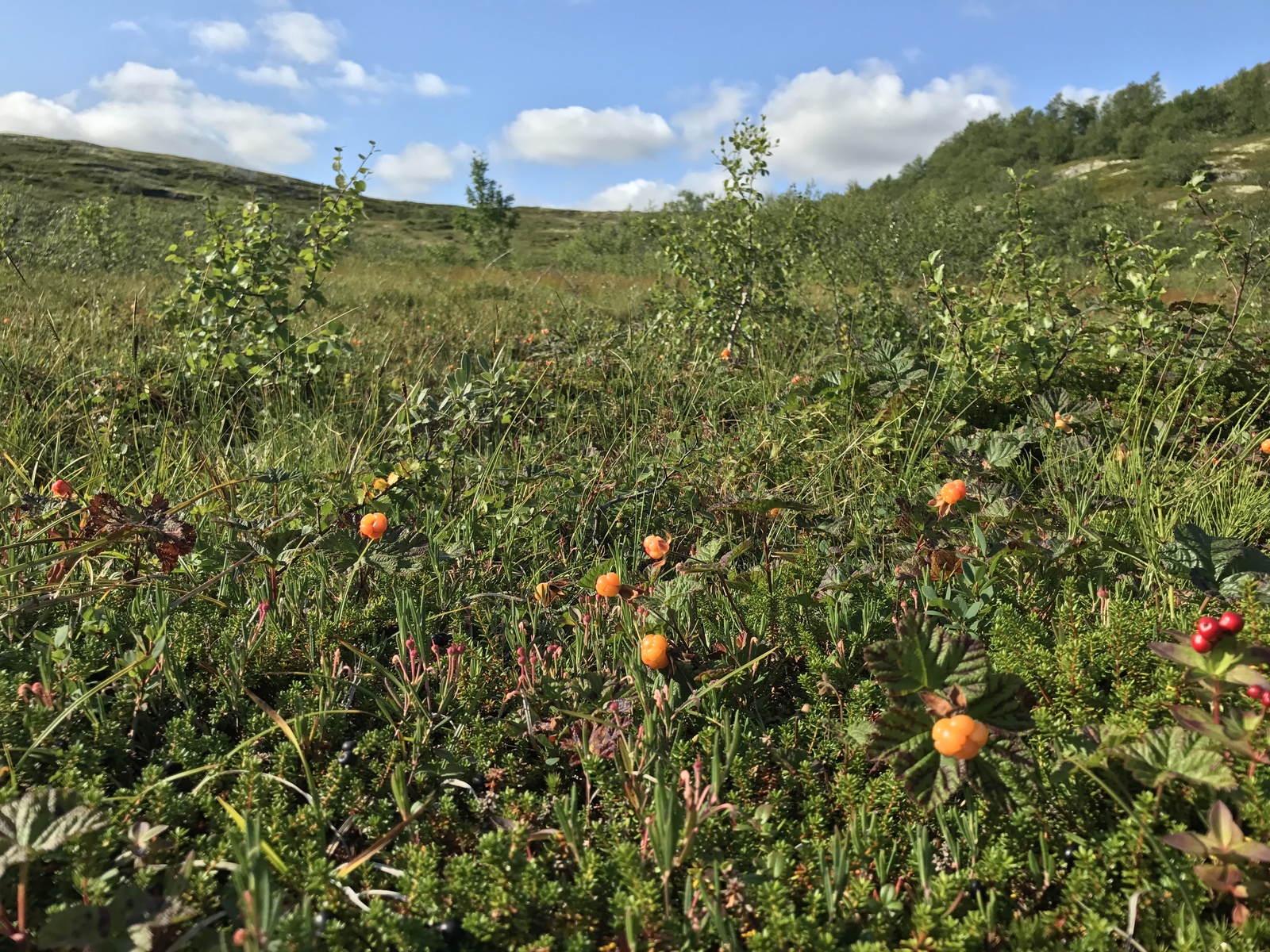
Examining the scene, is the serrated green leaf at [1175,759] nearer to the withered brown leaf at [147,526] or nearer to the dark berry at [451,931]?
the dark berry at [451,931]

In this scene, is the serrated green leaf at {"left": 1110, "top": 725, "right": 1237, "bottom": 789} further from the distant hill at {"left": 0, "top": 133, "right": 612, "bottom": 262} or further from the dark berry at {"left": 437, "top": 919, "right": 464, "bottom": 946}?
the distant hill at {"left": 0, "top": 133, "right": 612, "bottom": 262}

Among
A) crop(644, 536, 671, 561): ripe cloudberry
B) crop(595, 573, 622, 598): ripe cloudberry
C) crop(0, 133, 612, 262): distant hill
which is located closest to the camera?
crop(595, 573, 622, 598): ripe cloudberry

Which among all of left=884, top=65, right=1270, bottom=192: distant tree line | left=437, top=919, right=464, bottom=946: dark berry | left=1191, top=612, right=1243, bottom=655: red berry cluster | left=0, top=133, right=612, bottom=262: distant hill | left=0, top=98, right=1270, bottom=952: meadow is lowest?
left=437, top=919, right=464, bottom=946: dark berry

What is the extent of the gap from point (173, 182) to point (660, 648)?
66262 mm

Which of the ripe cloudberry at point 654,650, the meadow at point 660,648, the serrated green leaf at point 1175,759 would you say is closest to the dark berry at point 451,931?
the meadow at point 660,648

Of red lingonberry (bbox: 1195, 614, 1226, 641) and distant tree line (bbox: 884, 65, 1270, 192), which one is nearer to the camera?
red lingonberry (bbox: 1195, 614, 1226, 641)

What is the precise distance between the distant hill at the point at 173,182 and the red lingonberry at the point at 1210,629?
40.4 m

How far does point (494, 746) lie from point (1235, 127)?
8427 centimetres

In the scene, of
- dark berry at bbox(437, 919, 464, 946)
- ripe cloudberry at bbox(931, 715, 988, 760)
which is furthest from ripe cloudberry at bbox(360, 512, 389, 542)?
ripe cloudberry at bbox(931, 715, 988, 760)

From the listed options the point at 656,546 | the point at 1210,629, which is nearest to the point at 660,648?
the point at 656,546

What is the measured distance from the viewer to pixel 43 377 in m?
3.71

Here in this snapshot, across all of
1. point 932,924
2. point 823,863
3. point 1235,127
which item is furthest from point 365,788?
point 1235,127

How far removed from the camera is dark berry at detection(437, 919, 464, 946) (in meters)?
1.05

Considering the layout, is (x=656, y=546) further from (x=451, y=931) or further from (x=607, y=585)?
(x=451, y=931)
